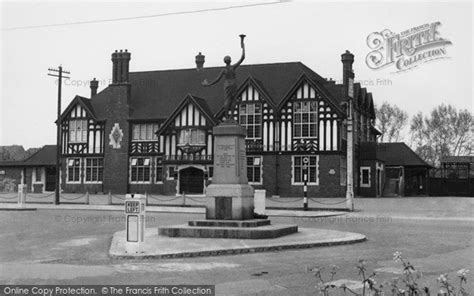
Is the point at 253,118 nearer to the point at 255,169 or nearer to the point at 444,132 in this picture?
the point at 255,169

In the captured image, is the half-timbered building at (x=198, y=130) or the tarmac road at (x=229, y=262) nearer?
the tarmac road at (x=229, y=262)

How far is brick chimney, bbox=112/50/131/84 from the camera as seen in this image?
5053 cm

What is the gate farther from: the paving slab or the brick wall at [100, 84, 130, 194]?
the paving slab

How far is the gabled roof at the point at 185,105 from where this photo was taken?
45969 millimetres

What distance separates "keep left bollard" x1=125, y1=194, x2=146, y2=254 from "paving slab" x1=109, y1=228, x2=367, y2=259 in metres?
0.13

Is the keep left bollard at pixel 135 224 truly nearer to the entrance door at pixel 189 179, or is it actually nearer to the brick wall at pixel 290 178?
the brick wall at pixel 290 178

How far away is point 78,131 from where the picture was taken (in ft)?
169

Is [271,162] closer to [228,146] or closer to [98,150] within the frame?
[98,150]

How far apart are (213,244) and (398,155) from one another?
42376 millimetres

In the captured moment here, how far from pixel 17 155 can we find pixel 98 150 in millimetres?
52887

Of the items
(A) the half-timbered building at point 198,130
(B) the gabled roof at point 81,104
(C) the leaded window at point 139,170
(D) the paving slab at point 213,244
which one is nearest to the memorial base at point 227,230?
(D) the paving slab at point 213,244

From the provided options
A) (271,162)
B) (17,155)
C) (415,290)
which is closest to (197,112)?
(271,162)

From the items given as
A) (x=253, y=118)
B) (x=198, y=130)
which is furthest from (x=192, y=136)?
(x=253, y=118)

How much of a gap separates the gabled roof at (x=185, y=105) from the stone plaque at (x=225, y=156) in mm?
29368
